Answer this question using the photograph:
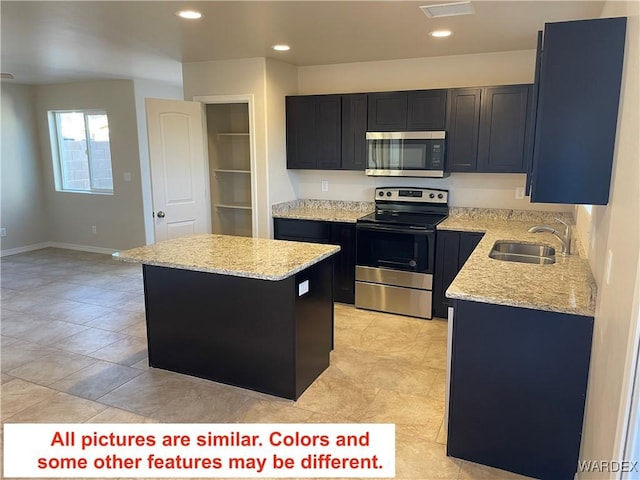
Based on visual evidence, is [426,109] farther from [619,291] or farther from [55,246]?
[55,246]

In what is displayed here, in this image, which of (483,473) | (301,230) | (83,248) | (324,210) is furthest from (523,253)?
(83,248)

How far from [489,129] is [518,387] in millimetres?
2600

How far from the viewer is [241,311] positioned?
290 cm

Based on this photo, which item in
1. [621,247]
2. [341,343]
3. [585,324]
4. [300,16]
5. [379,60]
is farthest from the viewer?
[379,60]

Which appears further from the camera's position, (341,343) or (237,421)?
(341,343)

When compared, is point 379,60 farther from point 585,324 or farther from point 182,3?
point 585,324

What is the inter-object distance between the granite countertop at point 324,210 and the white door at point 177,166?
2.86 ft

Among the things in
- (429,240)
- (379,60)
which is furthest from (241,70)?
(429,240)

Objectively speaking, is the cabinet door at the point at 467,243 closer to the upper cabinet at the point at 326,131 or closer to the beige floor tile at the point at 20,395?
the upper cabinet at the point at 326,131

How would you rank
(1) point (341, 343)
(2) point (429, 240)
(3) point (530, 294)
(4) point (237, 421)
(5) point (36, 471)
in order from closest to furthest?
(3) point (530, 294), (5) point (36, 471), (4) point (237, 421), (1) point (341, 343), (2) point (429, 240)

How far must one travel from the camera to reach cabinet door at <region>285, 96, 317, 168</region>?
4777 mm

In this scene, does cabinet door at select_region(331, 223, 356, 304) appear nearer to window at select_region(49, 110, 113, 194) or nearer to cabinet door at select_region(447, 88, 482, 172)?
cabinet door at select_region(447, 88, 482, 172)

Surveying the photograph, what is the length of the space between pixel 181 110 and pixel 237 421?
3.21 m

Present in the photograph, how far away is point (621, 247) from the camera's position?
153 cm
